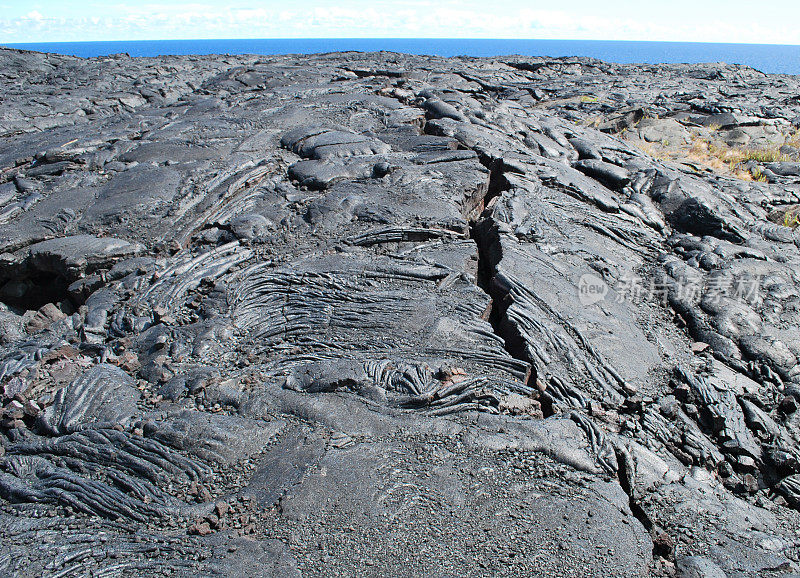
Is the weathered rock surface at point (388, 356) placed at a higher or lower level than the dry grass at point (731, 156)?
lower

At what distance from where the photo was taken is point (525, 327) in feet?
14.3

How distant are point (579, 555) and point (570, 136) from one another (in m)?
7.75

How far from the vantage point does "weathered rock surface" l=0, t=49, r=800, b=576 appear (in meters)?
2.89

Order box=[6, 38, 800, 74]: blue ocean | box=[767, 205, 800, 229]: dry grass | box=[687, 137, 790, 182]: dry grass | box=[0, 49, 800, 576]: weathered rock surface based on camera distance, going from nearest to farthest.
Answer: box=[0, 49, 800, 576]: weathered rock surface → box=[767, 205, 800, 229]: dry grass → box=[687, 137, 790, 182]: dry grass → box=[6, 38, 800, 74]: blue ocean

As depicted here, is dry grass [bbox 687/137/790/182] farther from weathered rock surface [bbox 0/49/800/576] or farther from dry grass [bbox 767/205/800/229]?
dry grass [bbox 767/205/800/229]

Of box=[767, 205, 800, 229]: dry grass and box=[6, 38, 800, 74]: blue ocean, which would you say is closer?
box=[767, 205, 800, 229]: dry grass

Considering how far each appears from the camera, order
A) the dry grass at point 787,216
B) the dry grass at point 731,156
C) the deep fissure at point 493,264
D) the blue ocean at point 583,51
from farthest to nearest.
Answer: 1. the blue ocean at point 583,51
2. the dry grass at point 731,156
3. the dry grass at point 787,216
4. the deep fissure at point 493,264

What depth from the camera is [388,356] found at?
411cm


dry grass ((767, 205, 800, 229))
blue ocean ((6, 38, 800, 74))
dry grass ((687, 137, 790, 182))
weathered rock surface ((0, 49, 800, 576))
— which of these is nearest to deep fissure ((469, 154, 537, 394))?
weathered rock surface ((0, 49, 800, 576))

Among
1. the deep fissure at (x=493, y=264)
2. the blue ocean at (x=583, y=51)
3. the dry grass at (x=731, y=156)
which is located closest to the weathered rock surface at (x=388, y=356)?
the deep fissure at (x=493, y=264)

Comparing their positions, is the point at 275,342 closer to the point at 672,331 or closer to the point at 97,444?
the point at 97,444

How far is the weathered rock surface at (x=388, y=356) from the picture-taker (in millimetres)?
2893

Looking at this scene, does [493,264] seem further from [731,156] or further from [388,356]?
[731,156]

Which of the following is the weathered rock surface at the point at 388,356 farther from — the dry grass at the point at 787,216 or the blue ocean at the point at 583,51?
the blue ocean at the point at 583,51
